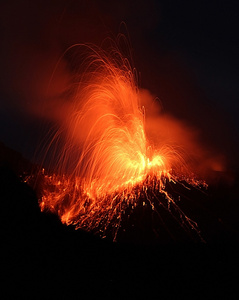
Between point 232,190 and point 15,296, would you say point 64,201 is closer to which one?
point 232,190

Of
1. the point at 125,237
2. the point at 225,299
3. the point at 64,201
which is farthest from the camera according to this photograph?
the point at 64,201

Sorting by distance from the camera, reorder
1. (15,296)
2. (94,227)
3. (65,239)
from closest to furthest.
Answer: (15,296) → (65,239) → (94,227)

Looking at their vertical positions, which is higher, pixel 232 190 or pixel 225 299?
pixel 232 190

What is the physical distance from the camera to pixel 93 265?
9.38m

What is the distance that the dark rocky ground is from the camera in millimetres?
7652

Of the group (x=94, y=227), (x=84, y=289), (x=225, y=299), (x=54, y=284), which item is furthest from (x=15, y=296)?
(x=94, y=227)

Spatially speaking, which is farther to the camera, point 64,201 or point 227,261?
point 64,201

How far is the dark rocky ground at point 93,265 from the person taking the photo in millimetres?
7652

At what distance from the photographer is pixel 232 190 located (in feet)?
89.8

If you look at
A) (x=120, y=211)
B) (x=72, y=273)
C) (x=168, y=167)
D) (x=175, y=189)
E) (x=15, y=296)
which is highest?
(x=168, y=167)

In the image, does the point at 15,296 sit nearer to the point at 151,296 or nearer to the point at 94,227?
the point at 151,296

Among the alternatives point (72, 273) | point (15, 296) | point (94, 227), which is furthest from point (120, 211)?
point (15, 296)

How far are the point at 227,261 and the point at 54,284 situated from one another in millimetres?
7589

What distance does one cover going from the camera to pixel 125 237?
1759 cm
